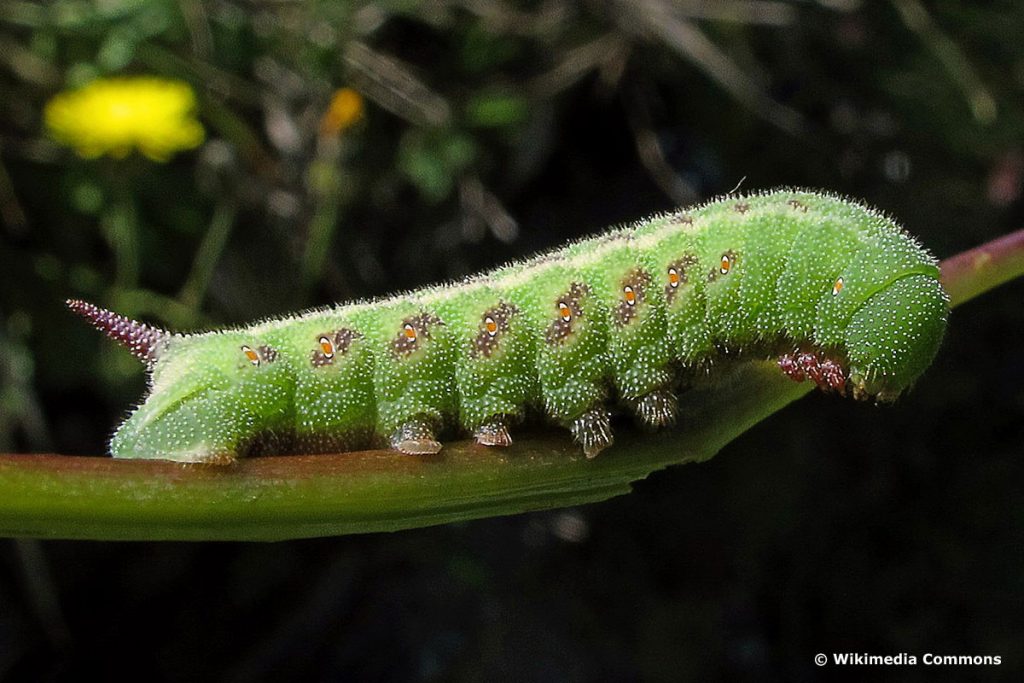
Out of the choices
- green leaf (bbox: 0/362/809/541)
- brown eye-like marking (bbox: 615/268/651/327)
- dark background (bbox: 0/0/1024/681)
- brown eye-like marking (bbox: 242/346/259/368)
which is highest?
dark background (bbox: 0/0/1024/681)

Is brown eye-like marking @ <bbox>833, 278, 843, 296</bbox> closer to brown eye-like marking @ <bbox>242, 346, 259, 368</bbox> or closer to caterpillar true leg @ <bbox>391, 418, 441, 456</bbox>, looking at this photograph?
caterpillar true leg @ <bbox>391, 418, 441, 456</bbox>

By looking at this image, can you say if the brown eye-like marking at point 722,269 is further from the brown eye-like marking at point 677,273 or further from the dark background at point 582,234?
the dark background at point 582,234

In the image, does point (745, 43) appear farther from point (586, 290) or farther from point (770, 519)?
point (586, 290)

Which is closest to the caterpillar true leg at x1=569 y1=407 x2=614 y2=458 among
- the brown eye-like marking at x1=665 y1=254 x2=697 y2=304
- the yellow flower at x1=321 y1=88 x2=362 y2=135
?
the brown eye-like marking at x1=665 y1=254 x2=697 y2=304

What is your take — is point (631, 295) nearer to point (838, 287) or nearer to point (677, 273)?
point (677, 273)

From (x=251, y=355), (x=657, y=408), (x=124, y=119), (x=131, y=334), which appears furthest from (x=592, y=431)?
(x=124, y=119)

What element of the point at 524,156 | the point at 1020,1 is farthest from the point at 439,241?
the point at 1020,1

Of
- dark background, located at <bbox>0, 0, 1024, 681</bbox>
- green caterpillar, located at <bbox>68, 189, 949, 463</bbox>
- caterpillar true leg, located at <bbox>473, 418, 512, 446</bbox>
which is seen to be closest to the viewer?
caterpillar true leg, located at <bbox>473, 418, 512, 446</bbox>
